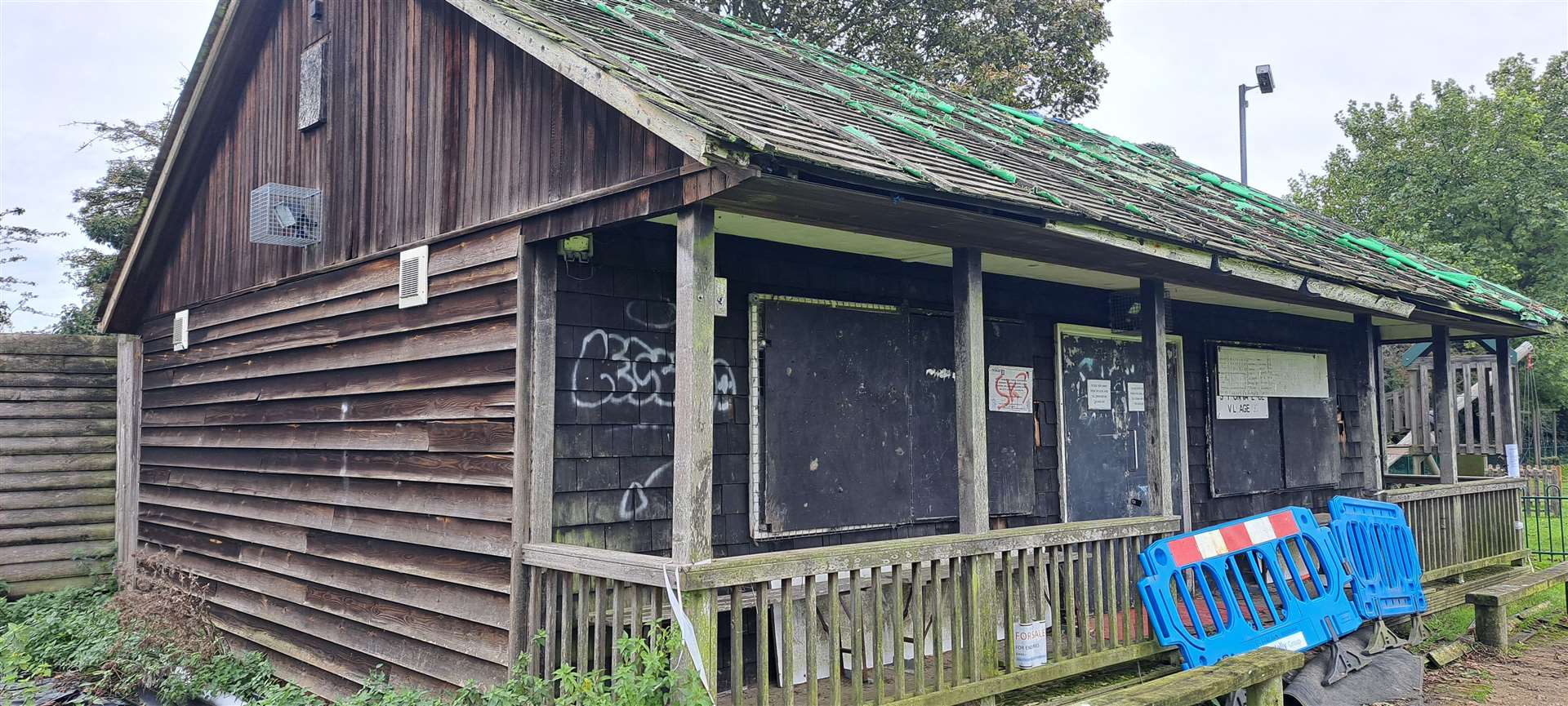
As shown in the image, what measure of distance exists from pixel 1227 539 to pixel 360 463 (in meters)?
5.49

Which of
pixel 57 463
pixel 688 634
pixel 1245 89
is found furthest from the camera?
pixel 1245 89

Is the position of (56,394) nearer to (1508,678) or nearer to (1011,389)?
(1011,389)

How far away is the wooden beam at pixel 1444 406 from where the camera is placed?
34.0 feet

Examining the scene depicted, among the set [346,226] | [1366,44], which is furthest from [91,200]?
[1366,44]

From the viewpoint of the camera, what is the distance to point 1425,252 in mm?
29328

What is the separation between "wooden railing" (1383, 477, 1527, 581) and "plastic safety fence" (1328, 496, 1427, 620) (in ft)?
2.20

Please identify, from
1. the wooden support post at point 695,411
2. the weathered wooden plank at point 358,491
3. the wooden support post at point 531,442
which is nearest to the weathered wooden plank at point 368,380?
the wooden support post at point 531,442

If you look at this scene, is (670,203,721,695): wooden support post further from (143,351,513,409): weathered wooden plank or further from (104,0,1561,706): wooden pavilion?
(143,351,513,409): weathered wooden plank

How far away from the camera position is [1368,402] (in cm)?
1029

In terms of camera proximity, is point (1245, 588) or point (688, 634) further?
point (1245, 588)

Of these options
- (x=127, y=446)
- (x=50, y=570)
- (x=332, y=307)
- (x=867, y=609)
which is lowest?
(x=50, y=570)

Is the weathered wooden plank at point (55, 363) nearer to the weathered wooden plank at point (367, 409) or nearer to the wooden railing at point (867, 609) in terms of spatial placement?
the weathered wooden plank at point (367, 409)

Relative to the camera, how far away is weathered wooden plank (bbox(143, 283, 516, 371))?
5918 millimetres

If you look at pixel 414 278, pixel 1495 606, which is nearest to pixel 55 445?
pixel 414 278
